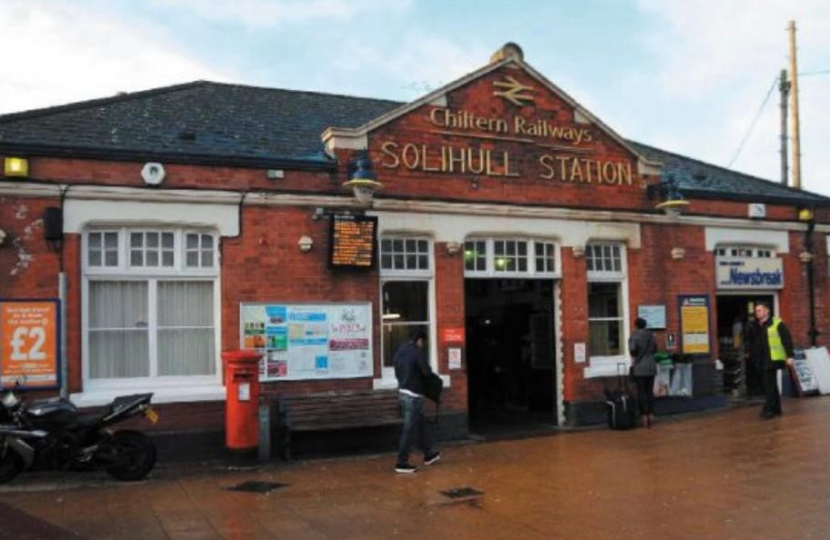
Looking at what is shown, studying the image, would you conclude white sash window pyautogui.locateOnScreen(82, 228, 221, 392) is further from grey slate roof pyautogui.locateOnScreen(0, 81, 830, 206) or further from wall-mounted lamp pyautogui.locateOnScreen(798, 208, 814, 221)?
wall-mounted lamp pyautogui.locateOnScreen(798, 208, 814, 221)

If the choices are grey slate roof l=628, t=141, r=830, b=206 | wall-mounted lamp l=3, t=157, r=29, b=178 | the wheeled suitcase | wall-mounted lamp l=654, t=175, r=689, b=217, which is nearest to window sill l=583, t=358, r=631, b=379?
the wheeled suitcase

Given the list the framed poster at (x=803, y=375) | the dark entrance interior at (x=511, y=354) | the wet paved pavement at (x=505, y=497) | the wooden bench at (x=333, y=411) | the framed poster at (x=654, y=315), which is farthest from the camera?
the framed poster at (x=803, y=375)

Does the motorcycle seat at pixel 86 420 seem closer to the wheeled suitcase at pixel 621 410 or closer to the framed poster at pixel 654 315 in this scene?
the wheeled suitcase at pixel 621 410

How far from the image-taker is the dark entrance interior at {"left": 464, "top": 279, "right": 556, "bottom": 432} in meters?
14.7

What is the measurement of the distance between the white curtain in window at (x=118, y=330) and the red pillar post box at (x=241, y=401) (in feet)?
4.62

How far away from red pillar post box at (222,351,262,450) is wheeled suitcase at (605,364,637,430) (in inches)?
227

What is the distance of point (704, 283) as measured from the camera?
49.0 ft

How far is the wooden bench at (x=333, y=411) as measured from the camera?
10883 millimetres

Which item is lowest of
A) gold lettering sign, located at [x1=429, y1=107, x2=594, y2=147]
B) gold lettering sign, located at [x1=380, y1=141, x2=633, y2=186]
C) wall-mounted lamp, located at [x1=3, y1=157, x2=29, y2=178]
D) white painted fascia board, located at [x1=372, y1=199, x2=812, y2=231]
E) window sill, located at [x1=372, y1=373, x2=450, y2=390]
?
window sill, located at [x1=372, y1=373, x2=450, y2=390]

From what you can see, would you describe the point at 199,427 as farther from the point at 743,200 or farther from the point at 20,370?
the point at 743,200

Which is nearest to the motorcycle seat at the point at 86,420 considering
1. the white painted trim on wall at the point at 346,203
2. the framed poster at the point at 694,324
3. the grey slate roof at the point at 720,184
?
the white painted trim on wall at the point at 346,203

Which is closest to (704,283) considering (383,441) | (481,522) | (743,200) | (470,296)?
→ (743,200)

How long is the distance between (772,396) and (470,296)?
6.90 m

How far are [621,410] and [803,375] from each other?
5151 millimetres
